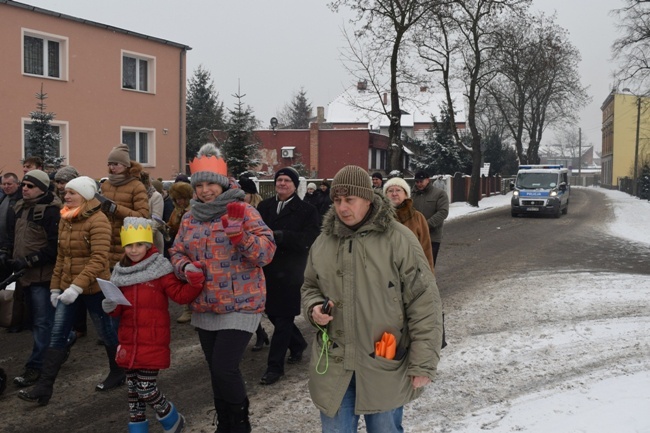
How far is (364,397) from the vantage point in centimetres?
323

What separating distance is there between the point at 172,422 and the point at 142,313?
880mm

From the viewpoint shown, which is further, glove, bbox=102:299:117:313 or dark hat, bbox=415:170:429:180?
dark hat, bbox=415:170:429:180

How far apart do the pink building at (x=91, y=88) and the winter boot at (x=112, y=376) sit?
1669 cm

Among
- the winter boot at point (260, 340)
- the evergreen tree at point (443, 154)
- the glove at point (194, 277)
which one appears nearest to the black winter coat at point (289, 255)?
the winter boot at point (260, 340)

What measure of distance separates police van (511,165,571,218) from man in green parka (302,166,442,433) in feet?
81.8

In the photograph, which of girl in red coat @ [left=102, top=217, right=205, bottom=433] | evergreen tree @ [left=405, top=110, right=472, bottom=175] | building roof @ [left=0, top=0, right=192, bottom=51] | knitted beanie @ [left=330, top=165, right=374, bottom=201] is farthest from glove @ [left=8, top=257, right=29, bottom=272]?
evergreen tree @ [left=405, top=110, right=472, bottom=175]

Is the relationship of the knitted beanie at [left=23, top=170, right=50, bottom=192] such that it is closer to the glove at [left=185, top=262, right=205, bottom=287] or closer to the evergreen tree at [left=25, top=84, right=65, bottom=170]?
the glove at [left=185, top=262, right=205, bottom=287]

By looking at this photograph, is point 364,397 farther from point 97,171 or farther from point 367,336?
point 97,171

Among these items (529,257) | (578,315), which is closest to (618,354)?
(578,315)

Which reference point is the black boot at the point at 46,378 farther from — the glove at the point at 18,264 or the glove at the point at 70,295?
the glove at the point at 18,264

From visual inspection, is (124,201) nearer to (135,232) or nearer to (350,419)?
(135,232)

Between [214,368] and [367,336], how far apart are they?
138 cm

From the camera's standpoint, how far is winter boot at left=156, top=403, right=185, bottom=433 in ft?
15.0

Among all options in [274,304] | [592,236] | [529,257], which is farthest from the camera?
[592,236]
